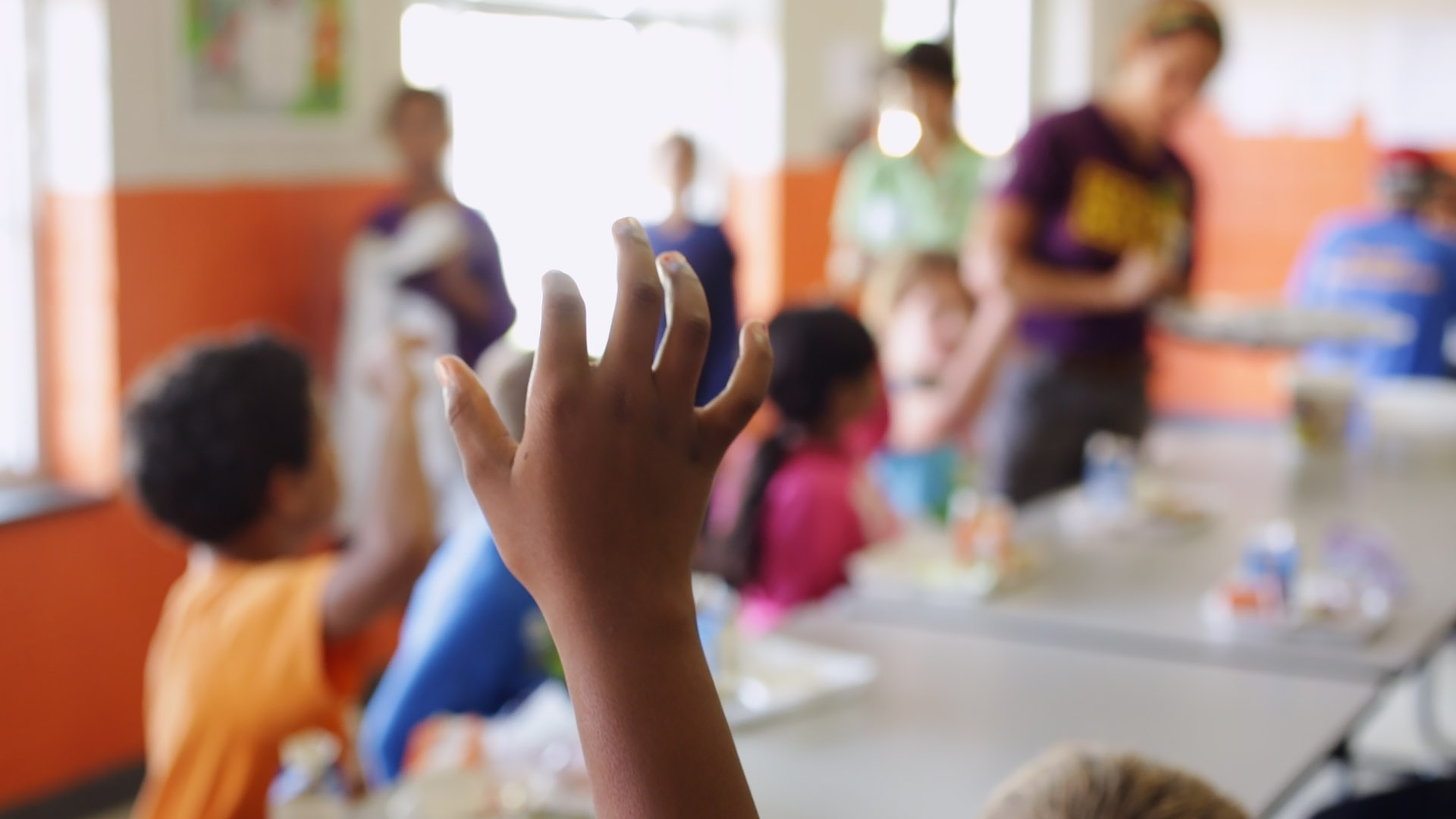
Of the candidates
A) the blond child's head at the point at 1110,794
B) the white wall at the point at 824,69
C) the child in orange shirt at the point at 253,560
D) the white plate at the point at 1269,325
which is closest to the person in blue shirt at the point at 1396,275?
the white plate at the point at 1269,325

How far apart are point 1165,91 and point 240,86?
78.5 inches

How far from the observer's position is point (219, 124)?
3.37m

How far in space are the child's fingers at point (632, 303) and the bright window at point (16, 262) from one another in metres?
3.00

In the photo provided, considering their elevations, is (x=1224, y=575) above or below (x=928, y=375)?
below

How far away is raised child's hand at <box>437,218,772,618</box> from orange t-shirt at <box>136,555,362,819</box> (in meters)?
1.05

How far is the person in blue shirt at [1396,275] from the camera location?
4230 mm

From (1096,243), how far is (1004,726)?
1562 millimetres

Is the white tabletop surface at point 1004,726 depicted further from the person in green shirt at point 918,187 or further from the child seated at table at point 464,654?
the person in green shirt at point 918,187

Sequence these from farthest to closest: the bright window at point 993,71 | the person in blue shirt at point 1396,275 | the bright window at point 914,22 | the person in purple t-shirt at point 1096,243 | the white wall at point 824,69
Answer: the bright window at point 993,71, the bright window at point 914,22, the white wall at point 824,69, the person in blue shirt at point 1396,275, the person in purple t-shirt at point 1096,243

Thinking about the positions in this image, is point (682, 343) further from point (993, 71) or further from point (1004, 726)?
point (993, 71)

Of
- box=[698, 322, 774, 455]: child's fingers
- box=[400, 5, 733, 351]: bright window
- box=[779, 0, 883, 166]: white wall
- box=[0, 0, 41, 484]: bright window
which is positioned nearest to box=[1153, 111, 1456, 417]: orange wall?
box=[779, 0, 883, 166]: white wall

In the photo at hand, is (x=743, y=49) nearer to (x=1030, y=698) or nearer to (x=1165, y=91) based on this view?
(x=1165, y=91)

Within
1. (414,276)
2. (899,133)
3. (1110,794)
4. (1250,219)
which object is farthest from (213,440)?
(1250,219)

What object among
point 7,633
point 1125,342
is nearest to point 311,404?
point 7,633
